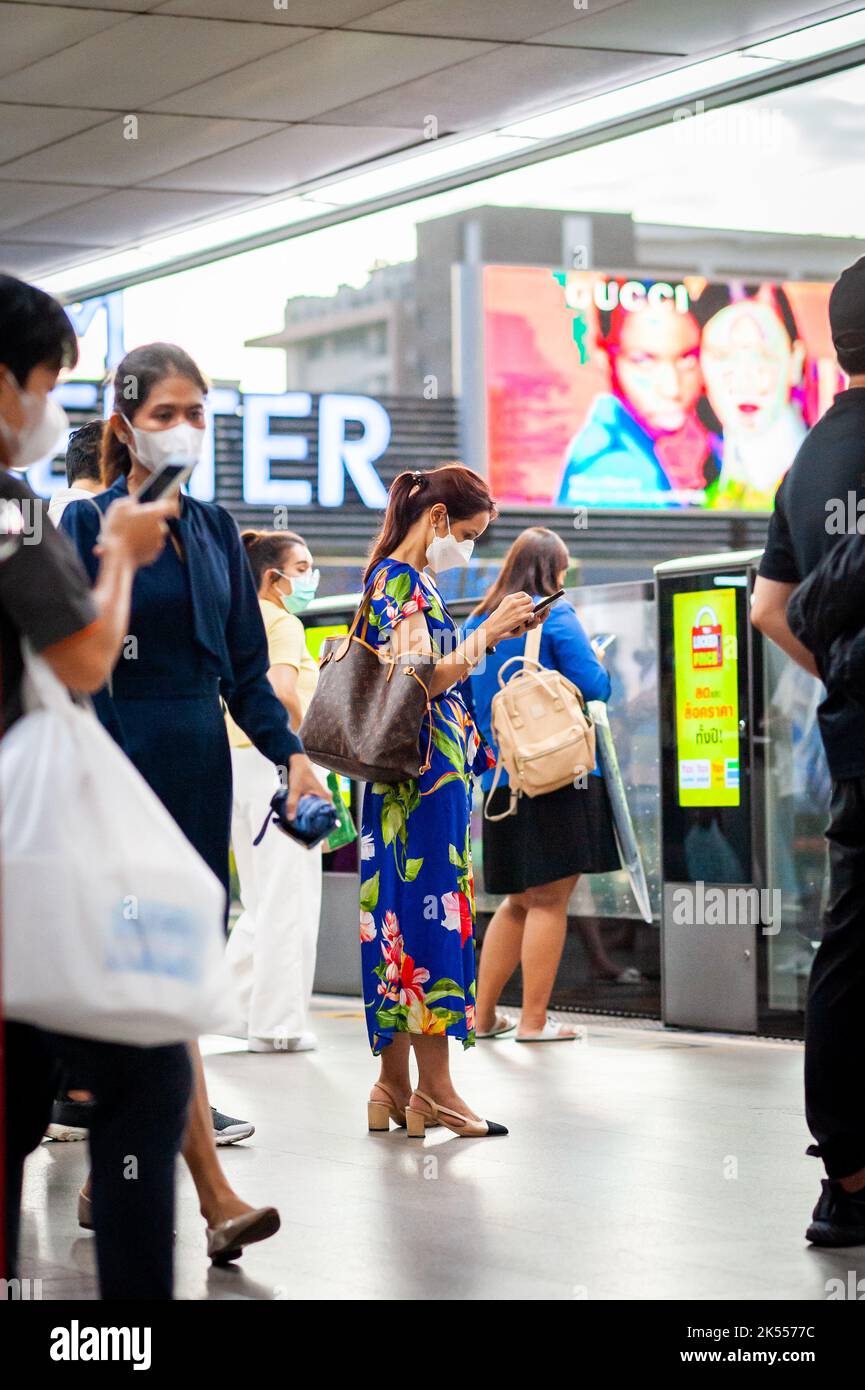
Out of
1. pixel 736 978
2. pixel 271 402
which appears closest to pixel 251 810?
pixel 736 978

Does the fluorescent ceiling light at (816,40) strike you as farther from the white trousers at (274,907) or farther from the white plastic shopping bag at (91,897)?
the white plastic shopping bag at (91,897)

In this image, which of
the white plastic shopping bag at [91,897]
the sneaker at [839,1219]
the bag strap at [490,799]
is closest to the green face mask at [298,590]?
the bag strap at [490,799]

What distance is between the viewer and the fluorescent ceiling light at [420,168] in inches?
333

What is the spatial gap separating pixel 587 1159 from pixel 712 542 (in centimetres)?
2855

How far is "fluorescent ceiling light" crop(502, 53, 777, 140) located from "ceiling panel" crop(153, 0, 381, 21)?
146cm

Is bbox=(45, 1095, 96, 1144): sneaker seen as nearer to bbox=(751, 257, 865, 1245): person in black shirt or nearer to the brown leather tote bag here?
the brown leather tote bag

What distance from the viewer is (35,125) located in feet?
26.7

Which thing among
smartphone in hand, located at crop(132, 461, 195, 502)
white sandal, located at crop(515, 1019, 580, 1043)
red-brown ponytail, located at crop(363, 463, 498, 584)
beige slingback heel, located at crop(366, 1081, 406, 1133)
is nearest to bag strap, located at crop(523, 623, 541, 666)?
white sandal, located at crop(515, 1019, 580, 1043)

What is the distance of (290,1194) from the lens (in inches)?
185

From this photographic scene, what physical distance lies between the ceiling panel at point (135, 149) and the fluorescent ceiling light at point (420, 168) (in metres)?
0.71

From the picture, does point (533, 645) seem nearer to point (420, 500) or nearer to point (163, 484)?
point (420, 500)

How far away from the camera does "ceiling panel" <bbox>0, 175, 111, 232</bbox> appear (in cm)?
906

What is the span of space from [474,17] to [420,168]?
7.15 feet
